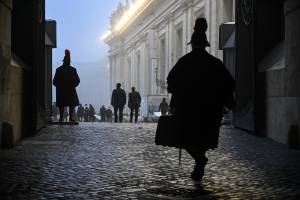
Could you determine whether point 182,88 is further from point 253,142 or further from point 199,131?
point 253,142

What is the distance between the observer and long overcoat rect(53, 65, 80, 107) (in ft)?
55.9

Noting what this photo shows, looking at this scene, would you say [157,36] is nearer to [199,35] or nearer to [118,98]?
[118,98]

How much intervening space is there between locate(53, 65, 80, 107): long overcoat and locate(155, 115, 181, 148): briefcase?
10.4 m

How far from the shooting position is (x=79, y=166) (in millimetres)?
7867

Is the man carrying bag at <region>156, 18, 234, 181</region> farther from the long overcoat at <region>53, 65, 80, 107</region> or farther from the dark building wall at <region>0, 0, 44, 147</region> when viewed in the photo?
the long overcoat at <region>53, 65, 80, 107</region>

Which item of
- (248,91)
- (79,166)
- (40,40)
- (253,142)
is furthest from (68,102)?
(79,166)

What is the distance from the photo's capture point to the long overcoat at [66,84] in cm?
1703

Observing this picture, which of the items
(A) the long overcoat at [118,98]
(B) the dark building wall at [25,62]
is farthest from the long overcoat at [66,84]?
(A) the long overcoat at [118,98]

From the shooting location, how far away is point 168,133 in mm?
6770

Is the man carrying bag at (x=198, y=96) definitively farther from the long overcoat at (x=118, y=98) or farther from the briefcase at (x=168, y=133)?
the long overcoat at (x=118, y=98)

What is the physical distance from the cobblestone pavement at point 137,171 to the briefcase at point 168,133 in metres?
0.39

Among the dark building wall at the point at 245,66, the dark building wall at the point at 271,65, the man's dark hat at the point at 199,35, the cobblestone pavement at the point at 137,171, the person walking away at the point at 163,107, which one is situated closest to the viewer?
the cobblestone pavement at the point at 137,171

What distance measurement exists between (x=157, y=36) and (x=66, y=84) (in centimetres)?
3447

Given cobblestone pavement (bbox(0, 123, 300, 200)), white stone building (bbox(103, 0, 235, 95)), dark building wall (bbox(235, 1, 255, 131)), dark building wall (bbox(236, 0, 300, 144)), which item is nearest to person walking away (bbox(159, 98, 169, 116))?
white stone building (bbox(103, 0, 235, 95))
